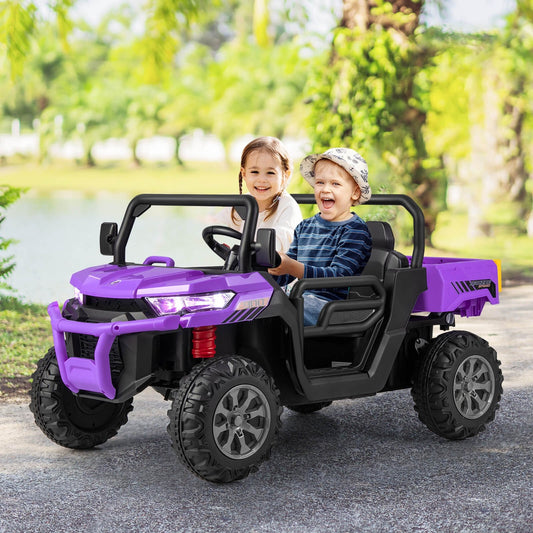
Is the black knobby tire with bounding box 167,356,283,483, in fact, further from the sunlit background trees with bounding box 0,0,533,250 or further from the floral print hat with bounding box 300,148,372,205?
the sunlit background trees with bounding box 0,0,533,250

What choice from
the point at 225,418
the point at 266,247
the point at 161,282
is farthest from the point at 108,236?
the point at 225,418

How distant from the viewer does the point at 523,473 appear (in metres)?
4.96

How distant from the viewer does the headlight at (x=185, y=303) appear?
14.9 ft

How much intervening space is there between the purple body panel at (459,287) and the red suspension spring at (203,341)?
1.37m

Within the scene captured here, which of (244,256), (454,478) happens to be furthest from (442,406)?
(244,256)

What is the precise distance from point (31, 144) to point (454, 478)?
145 ft

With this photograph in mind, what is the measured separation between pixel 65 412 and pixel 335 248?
5.22 feet

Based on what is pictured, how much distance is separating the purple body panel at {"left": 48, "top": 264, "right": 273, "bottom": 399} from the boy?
0.49 meters

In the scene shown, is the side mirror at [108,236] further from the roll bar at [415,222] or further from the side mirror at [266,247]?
the roll bar at [415,222]

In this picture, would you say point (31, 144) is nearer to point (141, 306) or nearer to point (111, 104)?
point (111, 104)

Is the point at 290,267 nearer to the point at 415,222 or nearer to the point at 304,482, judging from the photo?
the point at 415,222

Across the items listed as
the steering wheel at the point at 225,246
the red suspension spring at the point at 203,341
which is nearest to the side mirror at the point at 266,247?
the steering wheel at the point at 225,246

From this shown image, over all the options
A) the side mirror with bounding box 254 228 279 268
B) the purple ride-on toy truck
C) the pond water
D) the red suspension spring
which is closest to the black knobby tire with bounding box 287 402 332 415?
the purple ride-on toy truck

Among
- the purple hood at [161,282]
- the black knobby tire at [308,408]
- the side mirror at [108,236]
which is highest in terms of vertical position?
the side mirror at [108,236]
